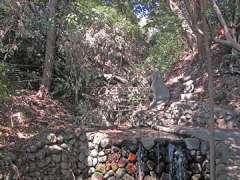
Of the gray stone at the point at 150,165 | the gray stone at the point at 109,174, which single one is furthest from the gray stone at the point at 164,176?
the gray stone at the point at 109,174

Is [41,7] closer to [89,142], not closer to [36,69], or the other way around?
[36,69]

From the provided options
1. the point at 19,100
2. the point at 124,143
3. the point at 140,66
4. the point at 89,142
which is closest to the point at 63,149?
the point at 89,142

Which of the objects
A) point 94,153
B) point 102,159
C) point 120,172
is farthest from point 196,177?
point 94,153

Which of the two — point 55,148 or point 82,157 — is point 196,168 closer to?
point 82,157

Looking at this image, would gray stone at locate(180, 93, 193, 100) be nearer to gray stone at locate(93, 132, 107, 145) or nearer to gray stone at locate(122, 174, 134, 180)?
gray stone at locate(93, 132, 107, 145)

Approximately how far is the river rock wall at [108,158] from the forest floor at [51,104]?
84cm

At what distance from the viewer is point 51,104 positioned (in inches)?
472

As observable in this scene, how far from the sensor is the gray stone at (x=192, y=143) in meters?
8.30

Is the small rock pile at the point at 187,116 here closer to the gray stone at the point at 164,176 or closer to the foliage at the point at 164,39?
the gray stone at the point at 164,176

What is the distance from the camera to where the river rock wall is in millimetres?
8203

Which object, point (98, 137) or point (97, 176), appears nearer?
point (97, 176)

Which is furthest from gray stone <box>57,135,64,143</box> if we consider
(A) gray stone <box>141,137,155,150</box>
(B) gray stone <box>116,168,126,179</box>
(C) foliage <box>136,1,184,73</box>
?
(C) foliage <box>136,1,184,73</box>

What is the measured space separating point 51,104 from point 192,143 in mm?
4964

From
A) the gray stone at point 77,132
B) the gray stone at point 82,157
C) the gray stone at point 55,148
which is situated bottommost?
the gray stone at point 82,157
